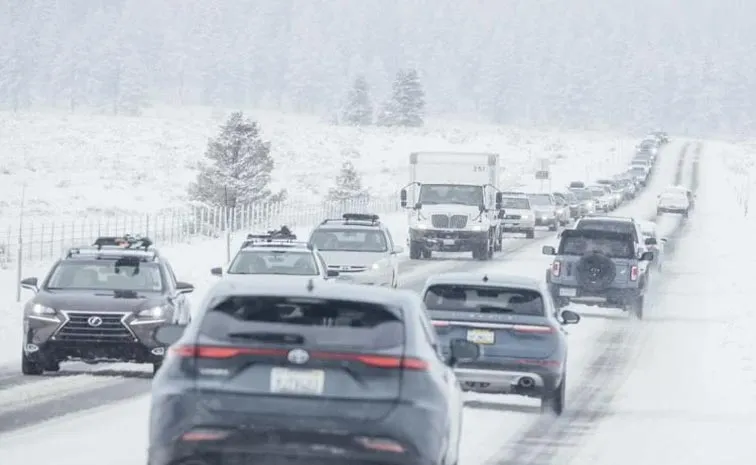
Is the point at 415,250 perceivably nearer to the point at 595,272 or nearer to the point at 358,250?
the point at 358,250

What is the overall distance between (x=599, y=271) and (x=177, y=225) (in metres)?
27.3

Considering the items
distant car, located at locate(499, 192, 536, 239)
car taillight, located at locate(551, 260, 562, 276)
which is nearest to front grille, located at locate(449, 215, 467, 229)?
distant car, located at locate(499, 192, 536, 239)

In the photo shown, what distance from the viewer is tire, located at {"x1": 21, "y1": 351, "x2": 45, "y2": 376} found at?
18906 mm

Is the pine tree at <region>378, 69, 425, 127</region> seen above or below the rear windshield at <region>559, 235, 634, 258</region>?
above

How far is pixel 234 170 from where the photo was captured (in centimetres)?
6297

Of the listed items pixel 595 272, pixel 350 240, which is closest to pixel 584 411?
pixel 595 272

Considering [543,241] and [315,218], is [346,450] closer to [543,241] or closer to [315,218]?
[543,241]

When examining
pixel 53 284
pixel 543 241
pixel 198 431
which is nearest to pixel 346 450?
pixel 198 431

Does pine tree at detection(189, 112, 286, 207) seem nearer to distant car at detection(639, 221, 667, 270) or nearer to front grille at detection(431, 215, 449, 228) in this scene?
front grille at detection(431, 215, 449, 228)

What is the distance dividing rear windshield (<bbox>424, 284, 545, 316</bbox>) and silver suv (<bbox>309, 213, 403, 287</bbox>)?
13759 millimetres

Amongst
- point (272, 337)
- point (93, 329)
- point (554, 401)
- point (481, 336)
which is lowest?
point (554, 401)

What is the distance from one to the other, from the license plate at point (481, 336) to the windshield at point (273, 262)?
8532 millimetres

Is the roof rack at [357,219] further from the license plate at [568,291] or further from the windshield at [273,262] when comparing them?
the windshield at [273,262]

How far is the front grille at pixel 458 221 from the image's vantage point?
151 ft
